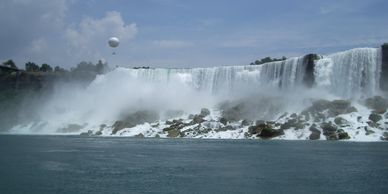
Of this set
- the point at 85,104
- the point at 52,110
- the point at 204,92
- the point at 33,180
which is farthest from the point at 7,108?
the point at 33,180

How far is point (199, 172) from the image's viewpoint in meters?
28.0

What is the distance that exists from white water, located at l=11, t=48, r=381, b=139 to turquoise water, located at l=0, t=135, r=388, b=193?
88.0ft

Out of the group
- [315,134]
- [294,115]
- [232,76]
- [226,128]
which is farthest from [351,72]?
[232,76]

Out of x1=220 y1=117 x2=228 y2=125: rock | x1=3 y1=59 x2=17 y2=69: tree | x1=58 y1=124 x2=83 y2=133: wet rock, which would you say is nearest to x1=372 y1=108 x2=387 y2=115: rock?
x1=220 y1=117 x2=228 y2=125: rock

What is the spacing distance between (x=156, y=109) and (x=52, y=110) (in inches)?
1039

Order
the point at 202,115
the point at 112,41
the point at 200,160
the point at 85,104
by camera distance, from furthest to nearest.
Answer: the point at 85,104 → the point at 202,115 → the point at 112,41 → the point at 200,160

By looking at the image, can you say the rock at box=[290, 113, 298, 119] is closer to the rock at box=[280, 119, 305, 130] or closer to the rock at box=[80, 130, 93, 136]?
the rock at box=[280, 119, 305, 130]

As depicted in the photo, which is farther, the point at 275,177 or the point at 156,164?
the point at 156,164

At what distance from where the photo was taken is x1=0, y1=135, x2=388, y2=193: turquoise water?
22578mm

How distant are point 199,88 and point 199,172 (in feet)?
180

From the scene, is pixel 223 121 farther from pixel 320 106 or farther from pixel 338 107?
pixel 338 107

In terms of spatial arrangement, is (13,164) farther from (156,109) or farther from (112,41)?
(156,109)

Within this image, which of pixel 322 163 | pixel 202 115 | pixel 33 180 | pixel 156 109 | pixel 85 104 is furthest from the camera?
pixel 85 104

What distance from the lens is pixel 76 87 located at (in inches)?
3976
